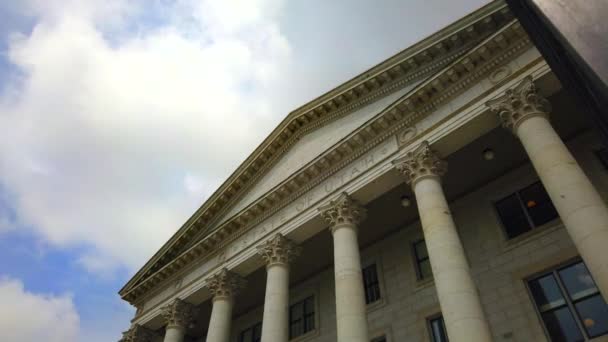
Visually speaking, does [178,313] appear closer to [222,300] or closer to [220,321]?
[222,300]

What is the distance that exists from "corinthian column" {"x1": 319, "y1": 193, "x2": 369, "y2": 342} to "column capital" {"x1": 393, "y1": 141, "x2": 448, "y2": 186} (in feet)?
8.36

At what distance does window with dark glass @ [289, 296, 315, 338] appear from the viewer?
20.3 meters

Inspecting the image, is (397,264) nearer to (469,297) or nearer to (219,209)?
(469,297)

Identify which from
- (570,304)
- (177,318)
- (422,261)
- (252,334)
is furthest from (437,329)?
(177,318)

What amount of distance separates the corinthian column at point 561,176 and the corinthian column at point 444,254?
8.77 feet

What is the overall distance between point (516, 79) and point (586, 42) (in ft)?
39.2

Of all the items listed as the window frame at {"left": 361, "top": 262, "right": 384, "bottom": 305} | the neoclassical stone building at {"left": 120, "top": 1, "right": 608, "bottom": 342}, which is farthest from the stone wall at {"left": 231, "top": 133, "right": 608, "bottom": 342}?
the window frame at {"left": 361, "top": 262, "right": 384, "bottom": 305}

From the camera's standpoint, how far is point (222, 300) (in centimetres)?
1894

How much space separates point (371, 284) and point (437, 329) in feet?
13.3

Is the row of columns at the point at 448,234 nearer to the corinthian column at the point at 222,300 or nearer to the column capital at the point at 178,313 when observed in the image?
the corinthian column at the point at 222,300

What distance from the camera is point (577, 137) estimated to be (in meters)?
15.5

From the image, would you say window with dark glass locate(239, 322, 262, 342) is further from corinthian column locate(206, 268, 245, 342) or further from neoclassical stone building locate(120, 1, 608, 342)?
corinthian column locate(206, 268, 245, 342)

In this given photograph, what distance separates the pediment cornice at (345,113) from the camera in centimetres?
1448

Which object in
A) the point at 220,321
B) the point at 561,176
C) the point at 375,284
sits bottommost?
the point at 561,176
